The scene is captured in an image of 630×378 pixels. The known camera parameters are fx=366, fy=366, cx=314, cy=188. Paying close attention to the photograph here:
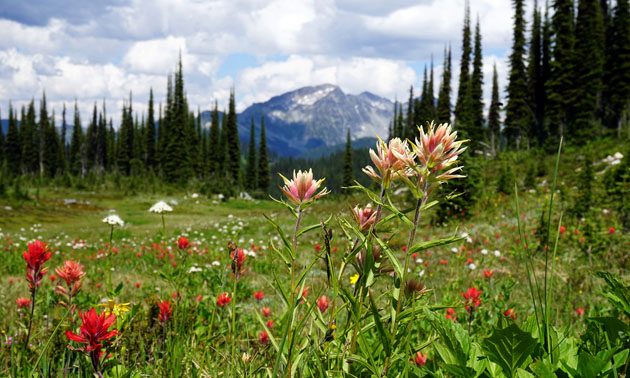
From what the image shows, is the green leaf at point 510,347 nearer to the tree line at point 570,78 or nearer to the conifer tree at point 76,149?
the tree line at point 570,78

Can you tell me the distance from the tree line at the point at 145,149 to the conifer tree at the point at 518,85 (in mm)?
39748

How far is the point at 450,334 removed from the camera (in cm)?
127

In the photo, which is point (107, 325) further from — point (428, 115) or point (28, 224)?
point (428, 115)

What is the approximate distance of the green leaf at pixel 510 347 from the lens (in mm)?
1122

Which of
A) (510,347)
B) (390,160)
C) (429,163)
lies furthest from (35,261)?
(510,347)

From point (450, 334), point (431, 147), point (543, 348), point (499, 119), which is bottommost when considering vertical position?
point (543, 348)

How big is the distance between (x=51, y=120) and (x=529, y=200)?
96535mm

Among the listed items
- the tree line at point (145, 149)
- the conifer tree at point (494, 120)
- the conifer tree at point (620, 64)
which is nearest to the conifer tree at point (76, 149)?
the tree line at point (145, 149)

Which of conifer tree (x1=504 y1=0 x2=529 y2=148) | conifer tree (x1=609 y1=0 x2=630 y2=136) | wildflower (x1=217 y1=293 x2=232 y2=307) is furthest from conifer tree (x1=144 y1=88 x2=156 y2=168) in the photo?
wildflower (x1=217 y1=293 x2=232 y2=307)

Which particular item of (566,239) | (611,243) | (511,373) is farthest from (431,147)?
(566,239)

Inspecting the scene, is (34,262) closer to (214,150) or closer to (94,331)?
(94,331)

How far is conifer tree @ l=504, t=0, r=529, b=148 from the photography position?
3703 centimetres

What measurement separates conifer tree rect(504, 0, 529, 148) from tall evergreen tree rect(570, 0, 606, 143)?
5405mm

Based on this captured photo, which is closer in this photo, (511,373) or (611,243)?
(511,373)
